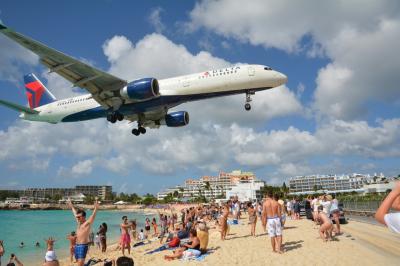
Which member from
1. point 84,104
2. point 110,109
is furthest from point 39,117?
point 110,109

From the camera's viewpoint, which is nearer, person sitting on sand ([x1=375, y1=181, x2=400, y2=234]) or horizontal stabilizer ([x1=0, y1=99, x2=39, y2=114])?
person sitting on sand ([x1=375, y1=181, x2=400, y2=234])

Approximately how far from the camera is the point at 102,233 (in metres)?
21.6

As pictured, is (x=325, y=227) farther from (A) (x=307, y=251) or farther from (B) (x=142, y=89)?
(B) (x=142, y=89)

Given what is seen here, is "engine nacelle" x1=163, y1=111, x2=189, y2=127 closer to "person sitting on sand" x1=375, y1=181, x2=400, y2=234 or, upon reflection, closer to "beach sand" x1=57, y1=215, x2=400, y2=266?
"beach sand" x1=57, y1=215, x2=400, y2=266

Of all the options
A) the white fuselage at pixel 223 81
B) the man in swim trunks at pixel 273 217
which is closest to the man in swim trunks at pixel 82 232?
the man in swim trunks at pixel 273 217

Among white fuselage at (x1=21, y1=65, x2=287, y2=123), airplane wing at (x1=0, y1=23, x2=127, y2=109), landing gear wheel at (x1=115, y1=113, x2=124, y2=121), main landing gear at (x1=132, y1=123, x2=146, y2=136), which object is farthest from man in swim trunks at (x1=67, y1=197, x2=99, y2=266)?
main landing gear at (x1=132, y1=123, x2=146, y2=136)

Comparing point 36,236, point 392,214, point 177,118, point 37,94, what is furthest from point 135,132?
point 392,214

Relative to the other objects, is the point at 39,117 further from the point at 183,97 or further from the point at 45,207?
the point at 45,207

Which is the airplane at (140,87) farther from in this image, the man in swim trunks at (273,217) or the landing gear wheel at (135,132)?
the man in swim trunks at (273,217)

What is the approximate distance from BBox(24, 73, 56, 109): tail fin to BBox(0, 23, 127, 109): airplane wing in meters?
9.42

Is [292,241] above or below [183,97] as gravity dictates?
below

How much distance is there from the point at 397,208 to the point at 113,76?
78.3ft

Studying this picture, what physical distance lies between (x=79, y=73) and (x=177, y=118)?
29.6 feet

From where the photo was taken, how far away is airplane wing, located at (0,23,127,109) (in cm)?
2088
